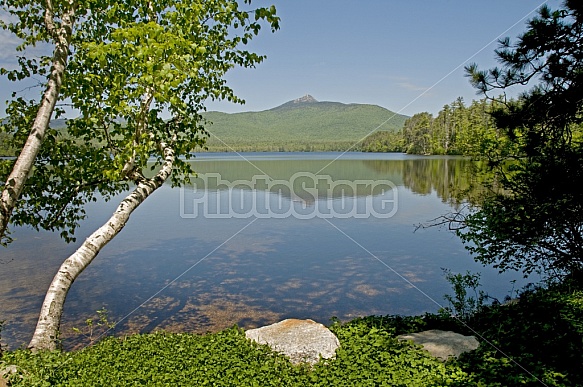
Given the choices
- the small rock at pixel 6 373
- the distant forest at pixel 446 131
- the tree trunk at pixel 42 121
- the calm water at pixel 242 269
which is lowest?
the calm water at pixel 242 269

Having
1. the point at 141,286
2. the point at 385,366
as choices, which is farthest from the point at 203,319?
the point at 385,366

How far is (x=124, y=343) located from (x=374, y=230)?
58.0ft

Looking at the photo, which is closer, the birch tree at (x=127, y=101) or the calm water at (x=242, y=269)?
the birch tree at (x=127, y=101)

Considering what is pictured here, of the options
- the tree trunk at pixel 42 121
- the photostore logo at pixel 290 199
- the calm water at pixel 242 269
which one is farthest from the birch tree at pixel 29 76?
the photostore logo at pixel 290 199

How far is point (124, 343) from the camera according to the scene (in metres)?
7.80

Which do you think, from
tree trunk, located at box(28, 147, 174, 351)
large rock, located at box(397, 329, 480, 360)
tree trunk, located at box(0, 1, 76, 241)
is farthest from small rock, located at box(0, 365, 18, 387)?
large rock, located at box(397, 329, 480, 360)

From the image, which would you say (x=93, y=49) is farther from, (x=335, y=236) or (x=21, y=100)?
(x=335, y=236)

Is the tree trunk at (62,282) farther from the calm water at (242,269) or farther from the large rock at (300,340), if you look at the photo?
the large rock at (300,340)

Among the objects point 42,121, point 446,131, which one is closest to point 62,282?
point 42,121

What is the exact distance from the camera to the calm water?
1248 centimetres

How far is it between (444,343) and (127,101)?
26.0 ft

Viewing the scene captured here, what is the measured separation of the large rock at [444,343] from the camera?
23.1 feet

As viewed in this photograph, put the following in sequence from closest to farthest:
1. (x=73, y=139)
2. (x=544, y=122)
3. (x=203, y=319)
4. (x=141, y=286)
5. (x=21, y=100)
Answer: (x=544, y=122) < (x=21, y=100) < (x=73, y=139) < (x=203, y=319) < (x=141, y=286)

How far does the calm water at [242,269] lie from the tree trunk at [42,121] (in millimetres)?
4584
